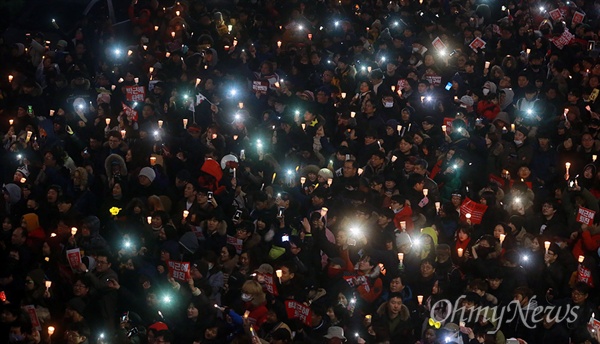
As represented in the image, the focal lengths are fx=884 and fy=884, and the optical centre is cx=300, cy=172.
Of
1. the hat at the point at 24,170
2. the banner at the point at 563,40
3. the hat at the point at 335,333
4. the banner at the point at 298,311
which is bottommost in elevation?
the banner at the point at 563,40

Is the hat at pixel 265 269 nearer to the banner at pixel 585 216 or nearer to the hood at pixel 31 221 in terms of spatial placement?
the hood at pixel 31 221

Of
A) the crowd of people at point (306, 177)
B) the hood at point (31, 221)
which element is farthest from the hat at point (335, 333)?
the hood at point (31, 221)

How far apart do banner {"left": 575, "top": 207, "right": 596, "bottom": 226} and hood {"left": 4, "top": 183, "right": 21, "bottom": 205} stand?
23.3 feet

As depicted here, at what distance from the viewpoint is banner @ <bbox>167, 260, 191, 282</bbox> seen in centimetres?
962

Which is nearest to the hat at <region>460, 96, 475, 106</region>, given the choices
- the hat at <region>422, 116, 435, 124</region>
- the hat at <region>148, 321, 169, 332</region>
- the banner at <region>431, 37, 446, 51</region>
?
the hat at <region>422, 116, 435, 124</region>

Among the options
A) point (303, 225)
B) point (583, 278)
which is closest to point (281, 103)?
point (303, 225)

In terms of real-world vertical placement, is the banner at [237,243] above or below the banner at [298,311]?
below

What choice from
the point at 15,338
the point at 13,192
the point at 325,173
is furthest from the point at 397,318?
the point at 13,192

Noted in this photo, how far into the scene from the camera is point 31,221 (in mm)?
11055

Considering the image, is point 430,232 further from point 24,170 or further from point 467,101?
point 24,170

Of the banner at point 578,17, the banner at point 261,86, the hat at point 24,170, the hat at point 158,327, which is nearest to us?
the hat at point 158,327

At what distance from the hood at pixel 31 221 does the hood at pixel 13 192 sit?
580 millimetres

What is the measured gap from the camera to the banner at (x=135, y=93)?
14.6m

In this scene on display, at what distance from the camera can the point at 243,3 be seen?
19797 millimetres
